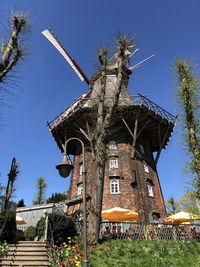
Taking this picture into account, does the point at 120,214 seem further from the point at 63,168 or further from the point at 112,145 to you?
the point at 63,168

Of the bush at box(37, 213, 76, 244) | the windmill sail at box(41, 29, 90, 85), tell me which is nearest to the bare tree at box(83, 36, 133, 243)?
the bush at box(37, 213, 76, 244)

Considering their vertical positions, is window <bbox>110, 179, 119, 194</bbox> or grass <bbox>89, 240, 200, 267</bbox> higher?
window <bbox>110, 179, 119, 194</bbox>

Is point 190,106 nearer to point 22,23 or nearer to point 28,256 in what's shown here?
point 22,23

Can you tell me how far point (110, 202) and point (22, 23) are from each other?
13057mm

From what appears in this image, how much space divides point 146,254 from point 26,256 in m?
4.67

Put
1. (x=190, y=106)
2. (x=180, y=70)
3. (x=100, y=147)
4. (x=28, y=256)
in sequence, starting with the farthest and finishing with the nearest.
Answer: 1. (x=180, y=70)
2. (x=190, y=106)
3. (x=100, y=147)
4. (x=28, y=256)

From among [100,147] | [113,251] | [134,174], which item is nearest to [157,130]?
[134,174]

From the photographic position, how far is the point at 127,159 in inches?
734

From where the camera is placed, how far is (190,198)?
10047 mm

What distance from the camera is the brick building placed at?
55.8ft

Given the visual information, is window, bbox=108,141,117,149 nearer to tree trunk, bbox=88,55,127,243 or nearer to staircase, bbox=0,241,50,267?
tree trunk, bbox=88,55,127,243

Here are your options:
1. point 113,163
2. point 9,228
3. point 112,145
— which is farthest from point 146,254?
point 112,145

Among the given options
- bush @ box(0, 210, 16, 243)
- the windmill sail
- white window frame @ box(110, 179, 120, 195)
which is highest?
the windmill sail

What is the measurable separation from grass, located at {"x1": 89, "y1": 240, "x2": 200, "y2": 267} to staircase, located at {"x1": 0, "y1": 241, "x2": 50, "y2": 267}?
192cm
